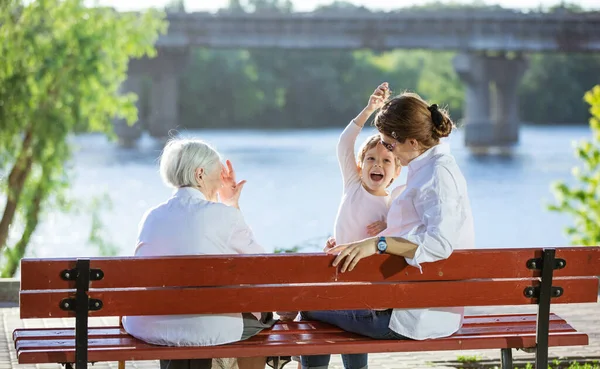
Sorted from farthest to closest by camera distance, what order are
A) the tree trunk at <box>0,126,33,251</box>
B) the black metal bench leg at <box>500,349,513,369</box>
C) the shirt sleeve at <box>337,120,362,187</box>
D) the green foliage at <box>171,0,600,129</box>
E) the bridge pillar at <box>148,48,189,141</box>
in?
the green foliage at <box>171,0,600,129</box>
the bridge pillar at <box>148,48,189,141</box>
the tree trunk at <box>0,126,33,251</box>
the shirt sleeve at <box>337,120,362,187</box>
the black metal bench leg at <box>500,349,513,369</box>

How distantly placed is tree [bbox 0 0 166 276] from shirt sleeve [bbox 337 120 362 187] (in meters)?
14.6

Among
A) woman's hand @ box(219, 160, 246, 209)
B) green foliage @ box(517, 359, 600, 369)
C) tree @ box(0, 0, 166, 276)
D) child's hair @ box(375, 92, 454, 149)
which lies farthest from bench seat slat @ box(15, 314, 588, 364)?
tree @ box(0, 0, 166, 276)

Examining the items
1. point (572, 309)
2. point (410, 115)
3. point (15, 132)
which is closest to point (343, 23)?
point (15, 132)

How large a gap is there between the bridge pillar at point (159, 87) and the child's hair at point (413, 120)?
5129 cm

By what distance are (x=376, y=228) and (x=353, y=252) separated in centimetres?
66

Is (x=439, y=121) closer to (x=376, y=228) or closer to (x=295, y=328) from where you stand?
(x=376, y=228)

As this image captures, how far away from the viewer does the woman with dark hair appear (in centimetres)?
416

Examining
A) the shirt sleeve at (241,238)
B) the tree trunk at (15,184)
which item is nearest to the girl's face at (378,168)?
the shirt sleeve at (241,238)

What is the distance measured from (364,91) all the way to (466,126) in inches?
577

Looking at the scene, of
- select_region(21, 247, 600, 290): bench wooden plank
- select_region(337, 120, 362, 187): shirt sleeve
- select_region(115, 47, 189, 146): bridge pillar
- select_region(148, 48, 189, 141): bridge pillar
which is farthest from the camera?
select_region(115, 47, 189, 146): bridge pillar

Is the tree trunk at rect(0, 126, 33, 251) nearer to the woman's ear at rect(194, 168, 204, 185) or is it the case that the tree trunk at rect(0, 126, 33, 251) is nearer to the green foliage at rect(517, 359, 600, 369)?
the green foliage at rect(517, 359, 600, 369)

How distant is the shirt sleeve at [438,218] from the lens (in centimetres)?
416

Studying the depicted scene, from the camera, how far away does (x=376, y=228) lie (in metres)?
4.77

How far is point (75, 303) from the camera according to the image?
13.3 feet
